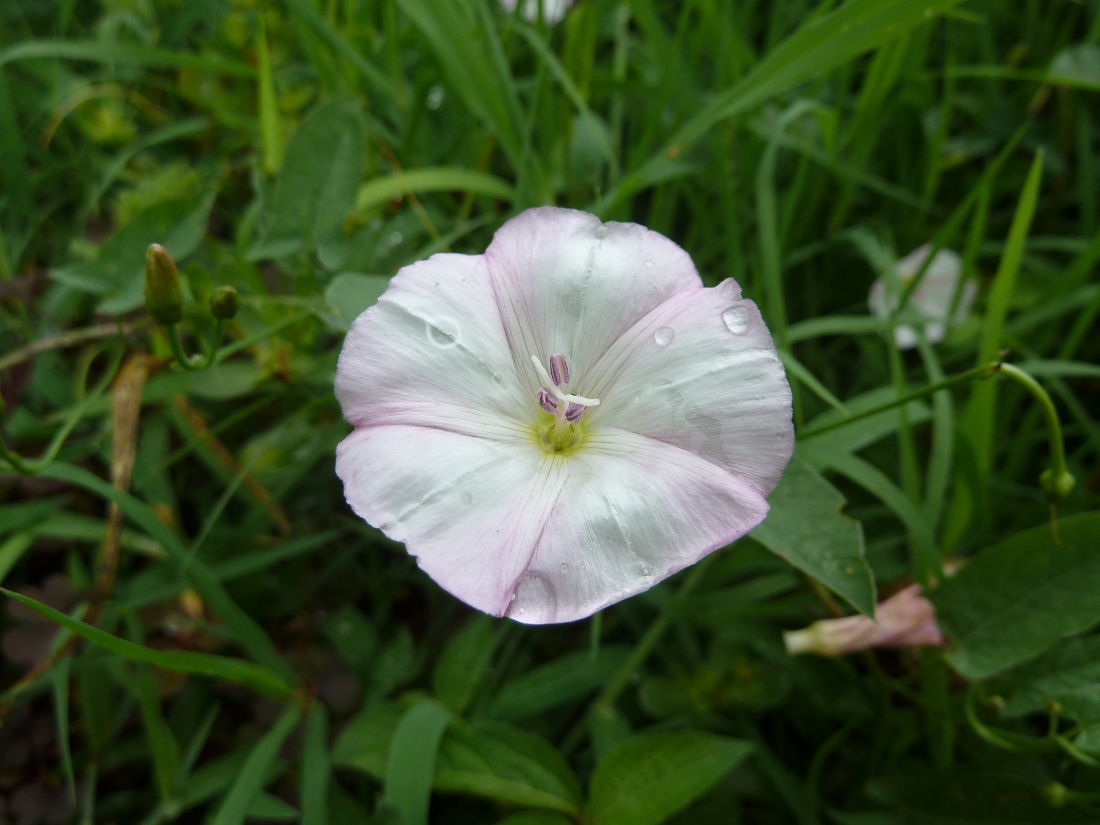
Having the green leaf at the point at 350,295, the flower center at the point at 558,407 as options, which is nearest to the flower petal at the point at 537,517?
the flower center at the point at 558,407

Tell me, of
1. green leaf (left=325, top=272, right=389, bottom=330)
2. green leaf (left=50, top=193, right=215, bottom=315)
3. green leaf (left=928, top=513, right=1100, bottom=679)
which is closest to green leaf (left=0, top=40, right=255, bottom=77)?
green leaf (left=50, top=193, right=215, bottom=315)

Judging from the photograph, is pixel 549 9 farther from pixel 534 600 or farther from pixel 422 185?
pixel 534 600

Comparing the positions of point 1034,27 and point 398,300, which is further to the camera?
point 1034,27

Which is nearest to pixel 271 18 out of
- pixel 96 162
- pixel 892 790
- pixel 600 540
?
pixel 96 162

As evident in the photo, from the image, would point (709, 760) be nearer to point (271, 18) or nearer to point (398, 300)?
point (398, 300)

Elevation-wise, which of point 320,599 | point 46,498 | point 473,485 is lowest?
point 320,599

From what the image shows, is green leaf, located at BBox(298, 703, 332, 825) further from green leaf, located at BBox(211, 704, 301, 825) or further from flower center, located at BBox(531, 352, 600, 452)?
flower center, located at BBox(531, 352, 600, 452)

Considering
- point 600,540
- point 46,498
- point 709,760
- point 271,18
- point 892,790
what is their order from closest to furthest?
1. point 600,540
2. point 709,760
3. point 892,790
4. point 46,498
5. point 271,18
